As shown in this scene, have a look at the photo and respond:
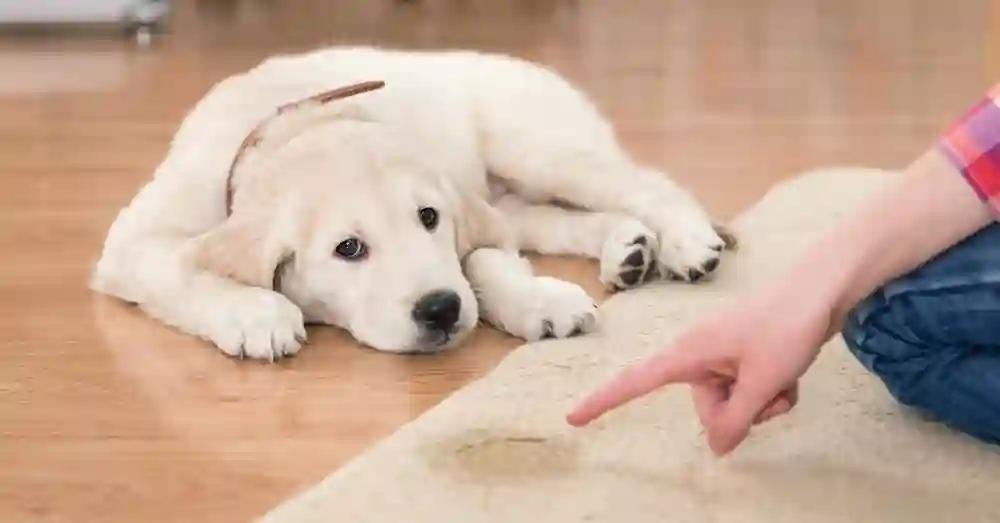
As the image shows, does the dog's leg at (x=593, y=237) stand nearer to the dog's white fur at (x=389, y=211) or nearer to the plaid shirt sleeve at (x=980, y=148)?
the dog's white fur at (x=389, y=211)

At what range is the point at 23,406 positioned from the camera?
4.80 feet

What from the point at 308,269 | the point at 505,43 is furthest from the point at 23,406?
the point at 505,43

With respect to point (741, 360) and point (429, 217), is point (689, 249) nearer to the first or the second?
point (429, 217)

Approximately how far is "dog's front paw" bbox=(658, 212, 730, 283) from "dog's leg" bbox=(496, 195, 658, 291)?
0.06 feet

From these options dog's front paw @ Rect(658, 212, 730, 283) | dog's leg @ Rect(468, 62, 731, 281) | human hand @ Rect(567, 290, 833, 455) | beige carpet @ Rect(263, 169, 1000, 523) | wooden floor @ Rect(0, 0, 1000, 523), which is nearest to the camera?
human hand @ Rect(567, 290, 833, 455)

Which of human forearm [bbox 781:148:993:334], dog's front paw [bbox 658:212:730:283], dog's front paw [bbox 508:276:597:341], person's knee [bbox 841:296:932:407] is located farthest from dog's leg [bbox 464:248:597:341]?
human forearm [bbox 781:148:993:334]

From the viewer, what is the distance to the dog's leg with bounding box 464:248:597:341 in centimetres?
154

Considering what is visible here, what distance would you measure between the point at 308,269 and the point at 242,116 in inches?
13.0

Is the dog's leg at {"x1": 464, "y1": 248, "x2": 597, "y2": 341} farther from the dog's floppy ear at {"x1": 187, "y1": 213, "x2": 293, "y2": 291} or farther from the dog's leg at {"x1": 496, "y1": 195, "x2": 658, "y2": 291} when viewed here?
the dog's floppy ear at {"x1": 187, "y1": 213, "x2": 293, "y2": 291}

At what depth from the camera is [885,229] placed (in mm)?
1050

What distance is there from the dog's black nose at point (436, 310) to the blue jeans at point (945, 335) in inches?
18.1

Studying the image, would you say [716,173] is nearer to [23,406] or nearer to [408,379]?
[408,379]

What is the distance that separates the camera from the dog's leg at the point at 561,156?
1.82 metres

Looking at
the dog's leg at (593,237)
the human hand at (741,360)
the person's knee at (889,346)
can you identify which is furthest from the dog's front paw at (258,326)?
the person's knee at (889,346)
